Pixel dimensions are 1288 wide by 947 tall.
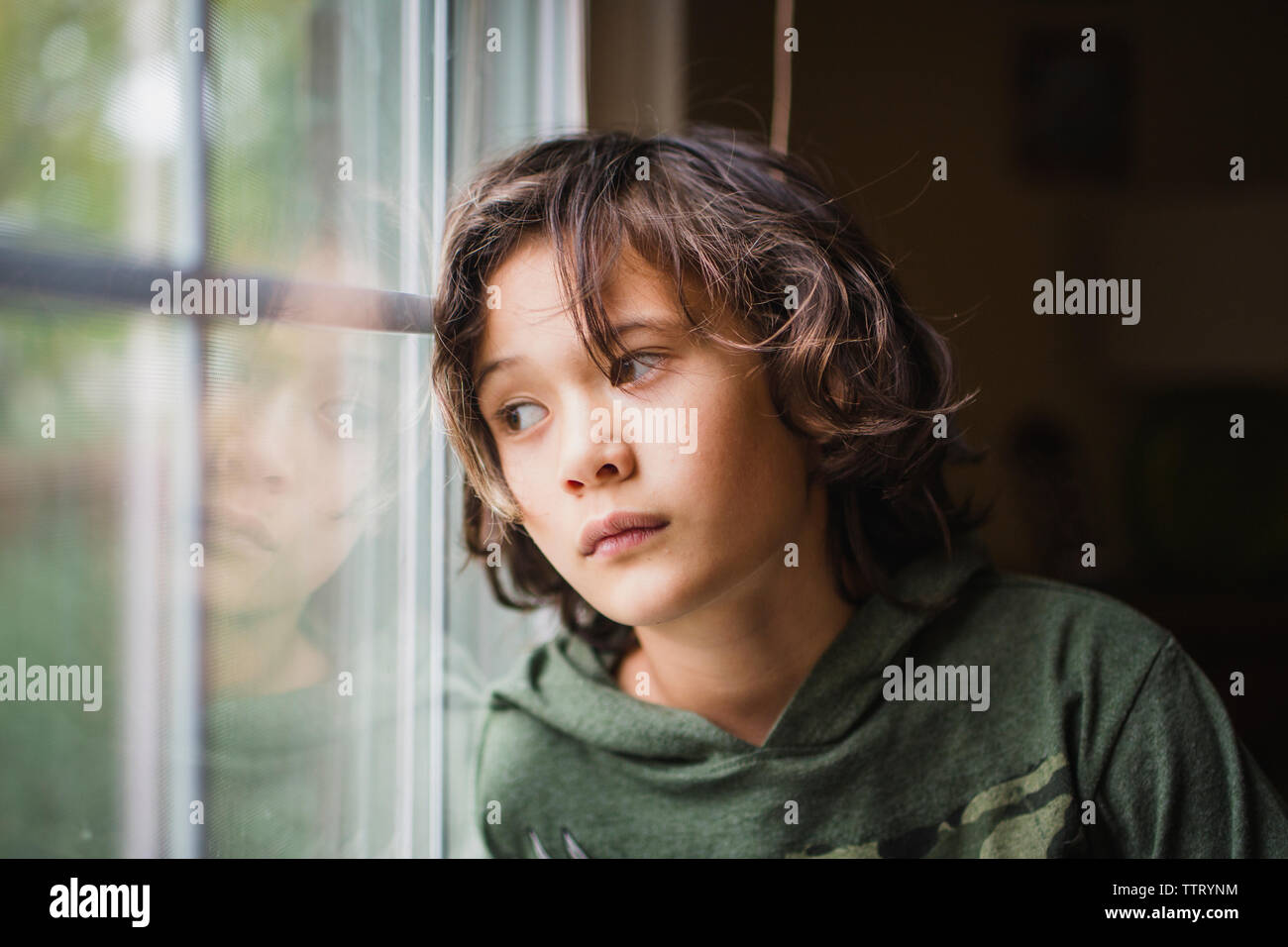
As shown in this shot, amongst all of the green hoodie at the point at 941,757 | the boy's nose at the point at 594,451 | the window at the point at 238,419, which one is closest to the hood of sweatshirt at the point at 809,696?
the green hoodie at the point at 941,757

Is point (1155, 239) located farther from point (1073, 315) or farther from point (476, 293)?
point (476, 293)

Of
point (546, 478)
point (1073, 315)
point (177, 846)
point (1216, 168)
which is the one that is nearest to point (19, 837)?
point (177, 846)

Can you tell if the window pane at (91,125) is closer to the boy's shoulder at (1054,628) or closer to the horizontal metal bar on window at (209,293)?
the horizontal metal bar on window at (209,293)

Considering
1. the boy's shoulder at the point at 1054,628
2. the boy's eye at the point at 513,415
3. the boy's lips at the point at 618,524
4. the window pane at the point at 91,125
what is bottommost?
the boy's shoulder at the point at 1054,628

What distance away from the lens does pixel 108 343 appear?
0.61 metres

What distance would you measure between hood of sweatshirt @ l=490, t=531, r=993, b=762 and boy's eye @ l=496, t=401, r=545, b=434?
233 mm

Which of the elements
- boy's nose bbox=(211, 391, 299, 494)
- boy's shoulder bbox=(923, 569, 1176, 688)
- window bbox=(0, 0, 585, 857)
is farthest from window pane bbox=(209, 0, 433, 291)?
boy's shoulder bbox=(923, 569, 1176, 688)

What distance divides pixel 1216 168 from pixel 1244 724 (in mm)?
479

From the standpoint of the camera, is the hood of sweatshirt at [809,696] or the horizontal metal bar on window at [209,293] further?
the hood of sweatshirt at [809,696]

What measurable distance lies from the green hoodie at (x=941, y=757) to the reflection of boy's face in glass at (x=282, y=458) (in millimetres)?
236

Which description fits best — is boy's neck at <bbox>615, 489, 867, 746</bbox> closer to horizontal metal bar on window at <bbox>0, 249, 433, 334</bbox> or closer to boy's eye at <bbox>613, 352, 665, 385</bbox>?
boy's eye at <bbox>613, 352, 665, 385</bbox>

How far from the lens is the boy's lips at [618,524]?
26.9 inches

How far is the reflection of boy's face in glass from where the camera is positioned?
2.19 ft
